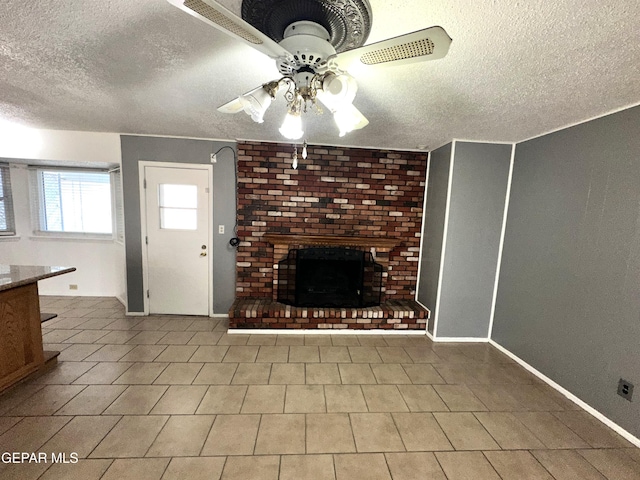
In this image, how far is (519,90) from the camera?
1.64 m

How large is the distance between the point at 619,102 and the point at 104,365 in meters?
4.44

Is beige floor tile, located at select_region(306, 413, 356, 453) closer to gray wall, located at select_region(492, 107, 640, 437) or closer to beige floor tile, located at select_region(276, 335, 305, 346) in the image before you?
beige floor tile, located at select_region(276, 335, 305, 346)

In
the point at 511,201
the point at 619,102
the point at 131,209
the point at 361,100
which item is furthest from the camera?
the point at 131,209

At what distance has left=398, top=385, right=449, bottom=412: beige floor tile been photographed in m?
1.92

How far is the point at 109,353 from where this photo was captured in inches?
97.3

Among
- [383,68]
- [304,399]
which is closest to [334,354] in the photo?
[304,399]

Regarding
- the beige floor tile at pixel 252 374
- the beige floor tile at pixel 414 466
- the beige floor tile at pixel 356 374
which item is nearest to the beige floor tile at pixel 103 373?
the beige floor tile at pixel 252 374

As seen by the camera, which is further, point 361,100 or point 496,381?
point 496,381

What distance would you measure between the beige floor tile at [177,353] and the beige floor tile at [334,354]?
4.20ft

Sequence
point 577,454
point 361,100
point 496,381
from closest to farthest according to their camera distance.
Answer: point 577,454
point 361,100
point 496,381

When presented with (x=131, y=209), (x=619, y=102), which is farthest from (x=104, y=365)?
(x=619, y=102)

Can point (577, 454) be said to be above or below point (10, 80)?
below

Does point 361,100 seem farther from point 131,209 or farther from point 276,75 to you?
point 131,209

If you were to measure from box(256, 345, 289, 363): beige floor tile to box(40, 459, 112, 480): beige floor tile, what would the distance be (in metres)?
1.21
